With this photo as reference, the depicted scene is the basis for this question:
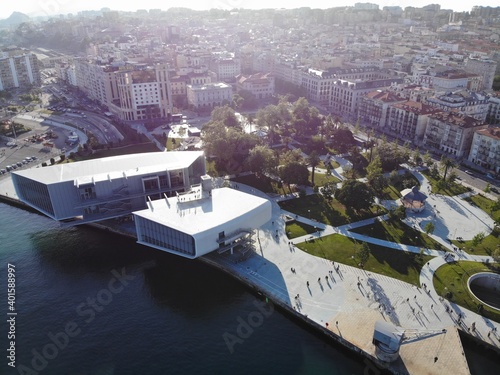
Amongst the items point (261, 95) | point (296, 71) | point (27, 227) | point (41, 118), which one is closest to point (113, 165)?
point (27, 227)

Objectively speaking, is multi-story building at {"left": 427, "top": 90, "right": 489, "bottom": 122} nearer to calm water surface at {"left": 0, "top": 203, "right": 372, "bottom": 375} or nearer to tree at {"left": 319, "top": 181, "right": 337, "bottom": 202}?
tree at {"left": 319, "top": 181, "right": 337, "bottom": 202}

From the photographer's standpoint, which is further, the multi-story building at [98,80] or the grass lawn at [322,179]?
the multi-story building at [98,80]

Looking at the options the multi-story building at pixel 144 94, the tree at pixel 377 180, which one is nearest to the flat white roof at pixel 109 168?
the tree at pixel 377 180

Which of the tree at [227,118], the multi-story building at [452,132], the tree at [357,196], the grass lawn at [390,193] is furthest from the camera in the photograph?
the tree at [227,118]

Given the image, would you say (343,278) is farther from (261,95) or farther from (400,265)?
(261,95)

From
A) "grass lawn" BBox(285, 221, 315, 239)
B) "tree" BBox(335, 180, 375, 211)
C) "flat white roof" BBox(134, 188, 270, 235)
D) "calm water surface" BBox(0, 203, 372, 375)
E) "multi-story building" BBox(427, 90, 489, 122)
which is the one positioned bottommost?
"calm water surface" BBox(0, 203, 372, 375)

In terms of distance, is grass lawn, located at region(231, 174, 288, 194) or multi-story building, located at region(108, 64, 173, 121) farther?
multi-story building, located at region(108, 64, 173, 121)

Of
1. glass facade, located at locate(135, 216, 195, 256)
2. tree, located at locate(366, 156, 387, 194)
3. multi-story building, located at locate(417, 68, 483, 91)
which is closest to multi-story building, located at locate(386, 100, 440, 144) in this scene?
multi-story building, located at locate(417, 68, 483, 91)

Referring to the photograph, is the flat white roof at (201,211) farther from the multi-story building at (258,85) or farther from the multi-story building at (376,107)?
the multi-story building at (258,85)
